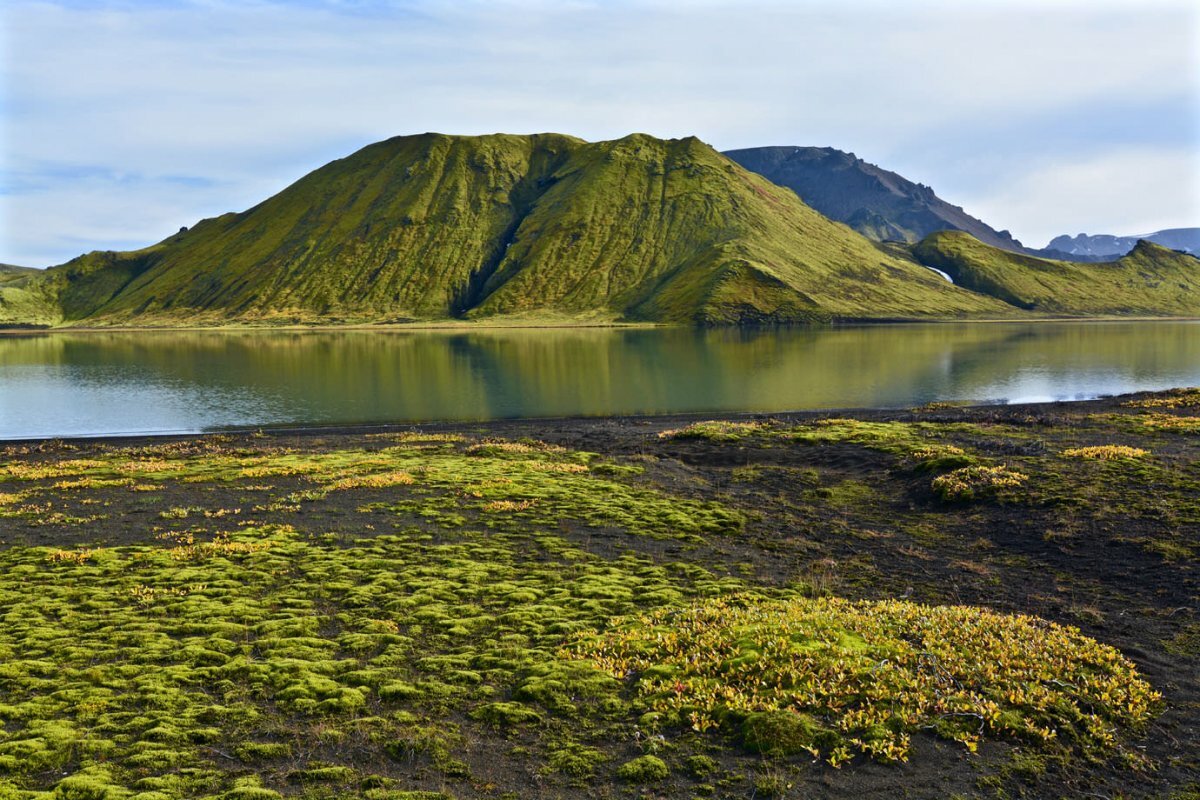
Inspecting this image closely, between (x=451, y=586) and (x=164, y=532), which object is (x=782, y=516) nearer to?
(x=451, y=586)

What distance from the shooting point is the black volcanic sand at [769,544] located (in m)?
13.2

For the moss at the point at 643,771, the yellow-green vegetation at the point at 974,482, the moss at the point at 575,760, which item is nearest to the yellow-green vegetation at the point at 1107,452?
the yellow-green vegetation at the point at 974,482

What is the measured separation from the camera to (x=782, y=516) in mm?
34844

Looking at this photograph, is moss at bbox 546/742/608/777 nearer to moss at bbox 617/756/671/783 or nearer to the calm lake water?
moss at bbox 617/756/671/783

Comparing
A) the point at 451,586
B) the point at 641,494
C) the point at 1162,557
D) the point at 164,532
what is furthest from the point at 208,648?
the point at 1162,557

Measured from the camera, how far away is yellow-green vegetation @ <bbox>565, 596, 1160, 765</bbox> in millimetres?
14539

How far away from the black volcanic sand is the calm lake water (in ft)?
43.6

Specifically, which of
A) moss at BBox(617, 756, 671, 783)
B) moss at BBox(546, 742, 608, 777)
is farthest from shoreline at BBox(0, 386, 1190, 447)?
moss at BBox(617, 756, 671, 783)

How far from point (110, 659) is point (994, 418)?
64.0 metres

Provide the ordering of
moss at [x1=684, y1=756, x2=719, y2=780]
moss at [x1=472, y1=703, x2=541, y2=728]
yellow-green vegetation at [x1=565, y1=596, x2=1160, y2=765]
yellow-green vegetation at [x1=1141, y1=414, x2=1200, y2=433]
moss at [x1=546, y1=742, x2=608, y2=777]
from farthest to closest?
yellow-green vegetation at [x1=1141, y1=414, x2=1200, y2=433]
moss at [x1=472, y1=703, x2=541, y2=728]
yellow-green vegetation at [x1=565, y1=596, x2=1160, y2=765]
moss at [x1=546, y1=742, x2=608, y2=777]
moss at [x1=684, y1=756, x2=719, y2=780]

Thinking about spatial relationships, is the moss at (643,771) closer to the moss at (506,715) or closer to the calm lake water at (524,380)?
the moss at (506,715)

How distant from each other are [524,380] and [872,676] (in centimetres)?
9175

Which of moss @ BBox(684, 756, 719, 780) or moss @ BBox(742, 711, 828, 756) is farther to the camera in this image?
moss @ BBox(742, 711, 828, 756)

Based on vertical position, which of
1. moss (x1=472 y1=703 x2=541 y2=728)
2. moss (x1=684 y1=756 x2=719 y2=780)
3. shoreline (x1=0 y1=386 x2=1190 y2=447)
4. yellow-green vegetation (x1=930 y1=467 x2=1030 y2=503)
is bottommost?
moss (x1=684 y1=756 x2=719 y2=780)
